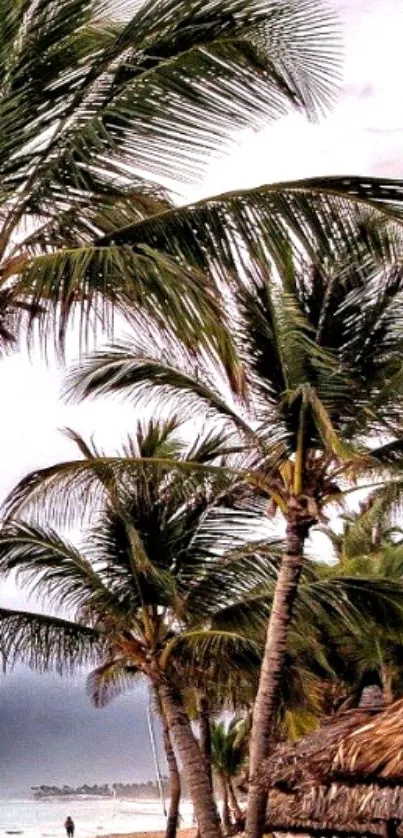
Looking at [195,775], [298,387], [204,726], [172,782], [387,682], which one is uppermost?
[298,387]

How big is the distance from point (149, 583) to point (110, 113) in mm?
10240

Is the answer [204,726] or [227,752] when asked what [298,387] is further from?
[227,752]

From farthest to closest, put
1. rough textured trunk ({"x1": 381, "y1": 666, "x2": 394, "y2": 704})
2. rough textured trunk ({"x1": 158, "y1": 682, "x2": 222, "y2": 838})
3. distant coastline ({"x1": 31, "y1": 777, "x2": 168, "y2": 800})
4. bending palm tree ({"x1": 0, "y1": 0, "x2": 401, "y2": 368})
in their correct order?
1. distant coastline ({"x1": 31, "y1": 777, "x2": 168, "y2": 800})
2. rough textured trunk ({"x1": 381, "y1": 666, "x2": 394, "y2": 704})
3. rough textured trunk ({"x1": 158, "y1": 682, "x2": 222, "y2": 838})
4. bending palm tree ({"x1": 0, "y1": 0, "x2": 401, "y2": 368})

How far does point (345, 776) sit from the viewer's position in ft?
31.7

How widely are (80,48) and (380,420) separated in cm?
682

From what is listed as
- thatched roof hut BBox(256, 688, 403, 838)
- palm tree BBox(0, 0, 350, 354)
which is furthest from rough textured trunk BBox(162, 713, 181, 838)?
palm tree BBox(0, 0, 350, 354)

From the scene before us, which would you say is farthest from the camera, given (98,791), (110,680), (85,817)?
(98,791)

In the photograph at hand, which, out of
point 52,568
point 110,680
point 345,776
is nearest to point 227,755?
point 110,680

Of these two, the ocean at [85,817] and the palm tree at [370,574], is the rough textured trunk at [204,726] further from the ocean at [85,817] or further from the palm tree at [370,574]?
the ocean at [85,817]

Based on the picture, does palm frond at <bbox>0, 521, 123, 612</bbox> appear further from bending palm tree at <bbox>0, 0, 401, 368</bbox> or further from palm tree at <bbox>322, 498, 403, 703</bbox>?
bending palm tree at <bbox>0, 0, 401, 368</bbox>

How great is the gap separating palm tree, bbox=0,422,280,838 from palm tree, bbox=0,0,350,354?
770cm

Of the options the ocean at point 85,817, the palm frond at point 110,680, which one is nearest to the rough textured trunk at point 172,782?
the palm frond at point 110,680

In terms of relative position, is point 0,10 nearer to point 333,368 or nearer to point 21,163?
point 21,163

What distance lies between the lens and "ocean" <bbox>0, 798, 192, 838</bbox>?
8581cm
